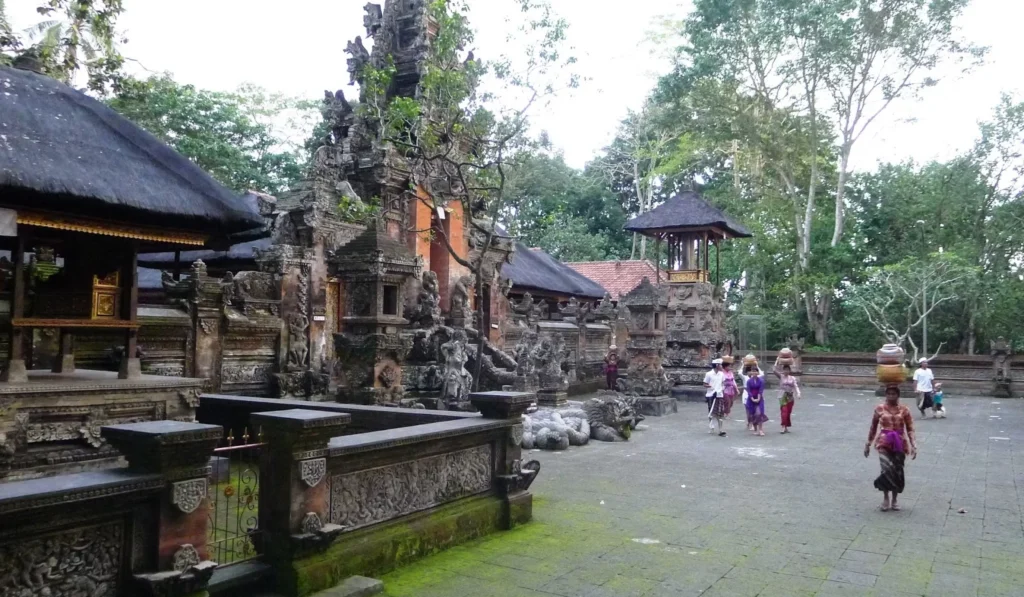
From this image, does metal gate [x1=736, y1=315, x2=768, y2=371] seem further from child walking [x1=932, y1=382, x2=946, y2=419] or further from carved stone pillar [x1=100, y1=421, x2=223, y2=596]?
carved stone pillar [x1=100, y1=421, x2=223, y2=596]

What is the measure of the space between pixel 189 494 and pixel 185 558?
0.36 m

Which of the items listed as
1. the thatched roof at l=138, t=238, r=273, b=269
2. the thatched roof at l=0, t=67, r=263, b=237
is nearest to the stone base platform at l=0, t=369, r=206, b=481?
the thatched roof at l=0, t=67, r=263, b=237

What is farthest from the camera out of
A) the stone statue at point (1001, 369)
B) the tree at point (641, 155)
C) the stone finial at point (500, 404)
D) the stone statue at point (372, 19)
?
the tree at point (641, 155)

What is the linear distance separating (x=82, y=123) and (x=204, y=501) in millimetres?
5968

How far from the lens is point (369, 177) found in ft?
60.1

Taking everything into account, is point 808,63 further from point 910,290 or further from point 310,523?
point 310,523

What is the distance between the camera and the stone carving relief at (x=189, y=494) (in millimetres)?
4273

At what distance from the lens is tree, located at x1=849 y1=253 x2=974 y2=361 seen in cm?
2675

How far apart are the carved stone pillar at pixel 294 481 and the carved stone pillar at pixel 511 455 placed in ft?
7.76

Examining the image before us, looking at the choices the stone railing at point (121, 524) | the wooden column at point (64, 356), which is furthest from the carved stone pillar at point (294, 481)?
the wooden column at point (64, 356)

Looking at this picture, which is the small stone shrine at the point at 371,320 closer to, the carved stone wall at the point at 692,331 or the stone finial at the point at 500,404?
the stone finial at the point at 500,404

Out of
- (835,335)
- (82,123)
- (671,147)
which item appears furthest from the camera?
(671,147)

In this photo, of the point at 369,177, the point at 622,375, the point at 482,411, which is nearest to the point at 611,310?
the point at 622,375

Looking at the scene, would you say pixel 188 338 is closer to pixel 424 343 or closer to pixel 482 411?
pixel 424 343
